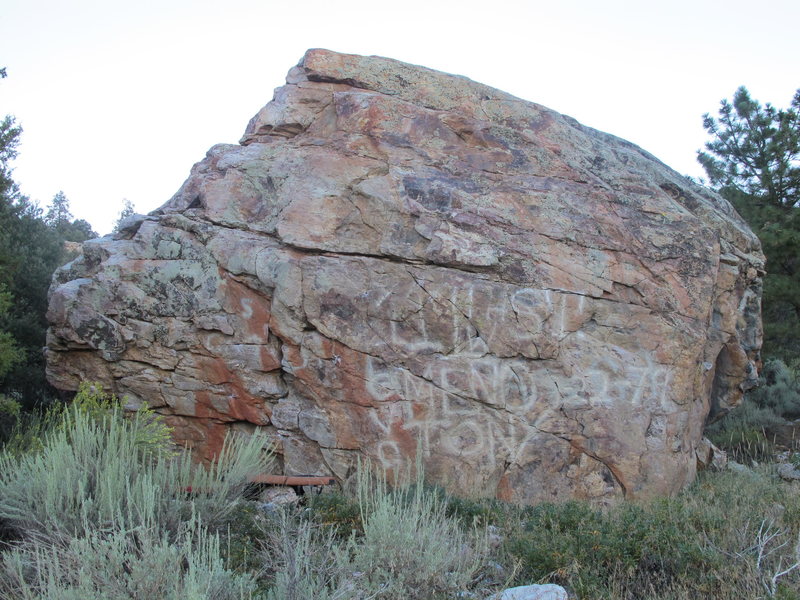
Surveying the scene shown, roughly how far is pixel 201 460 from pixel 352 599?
3462mm

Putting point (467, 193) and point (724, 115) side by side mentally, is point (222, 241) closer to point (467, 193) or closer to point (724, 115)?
point (467, 193)

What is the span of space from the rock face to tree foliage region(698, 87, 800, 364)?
12.0 ft

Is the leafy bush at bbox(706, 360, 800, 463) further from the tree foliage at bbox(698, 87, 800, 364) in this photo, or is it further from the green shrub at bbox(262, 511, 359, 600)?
the green shrub at bbox(262, 511, 359, 600)

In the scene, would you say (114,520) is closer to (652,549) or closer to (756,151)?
(652,549)

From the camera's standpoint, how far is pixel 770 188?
10844 millimetres

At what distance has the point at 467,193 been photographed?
6.64 metres

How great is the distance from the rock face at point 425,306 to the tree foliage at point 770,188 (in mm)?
3648

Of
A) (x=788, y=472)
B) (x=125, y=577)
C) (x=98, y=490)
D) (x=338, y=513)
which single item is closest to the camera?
(x=125, y=577)

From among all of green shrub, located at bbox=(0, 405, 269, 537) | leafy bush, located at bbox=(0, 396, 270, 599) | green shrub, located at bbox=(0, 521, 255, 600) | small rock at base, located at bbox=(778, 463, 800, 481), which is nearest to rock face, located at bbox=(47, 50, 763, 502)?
leafy bush, located at bbox=(0, 396, 270, 599)

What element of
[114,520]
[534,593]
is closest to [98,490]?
[114,520]

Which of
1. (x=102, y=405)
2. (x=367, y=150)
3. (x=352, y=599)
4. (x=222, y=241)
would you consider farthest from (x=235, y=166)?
(x=352, y=599)

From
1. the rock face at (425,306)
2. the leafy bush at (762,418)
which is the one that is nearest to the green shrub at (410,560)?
the rock face at (425,306)

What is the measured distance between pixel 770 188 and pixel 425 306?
7357 mm

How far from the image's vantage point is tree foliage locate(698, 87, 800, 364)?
10148 mm
